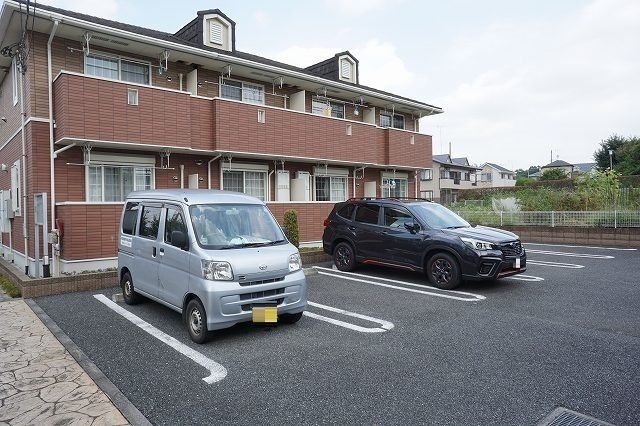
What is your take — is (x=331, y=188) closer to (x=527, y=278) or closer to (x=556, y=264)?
(x=556, y=264)

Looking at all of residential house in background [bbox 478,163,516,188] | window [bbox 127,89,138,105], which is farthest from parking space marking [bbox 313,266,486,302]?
residential house in background [bbox 478,163,516,188]

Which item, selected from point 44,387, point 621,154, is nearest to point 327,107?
point 44,387

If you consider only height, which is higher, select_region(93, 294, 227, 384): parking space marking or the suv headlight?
the suv headlight

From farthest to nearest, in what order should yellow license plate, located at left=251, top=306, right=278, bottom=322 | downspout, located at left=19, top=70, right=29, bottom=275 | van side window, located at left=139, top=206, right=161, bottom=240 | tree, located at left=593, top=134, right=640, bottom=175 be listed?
tree, located at left=593, top=134, right=640, bottom=175
downspout, located at left=19, top=70, right=29, bottom=275
van side window, located at left=139, top=206, right=161, bottom=240
yellow license plate, located at left=251, top=306, right=278, bottom=322

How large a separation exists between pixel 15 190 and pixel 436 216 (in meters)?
10.8

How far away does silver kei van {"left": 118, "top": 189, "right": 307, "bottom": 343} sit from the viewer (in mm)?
4836

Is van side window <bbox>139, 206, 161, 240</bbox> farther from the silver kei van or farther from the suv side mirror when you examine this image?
the suv side mirror

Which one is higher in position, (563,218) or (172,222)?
(172,222)

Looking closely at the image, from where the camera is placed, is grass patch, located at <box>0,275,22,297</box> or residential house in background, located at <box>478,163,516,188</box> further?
residential house in background, located at <box>478,163,516,188</box>

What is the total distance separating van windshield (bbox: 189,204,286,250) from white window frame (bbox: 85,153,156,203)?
5348mm

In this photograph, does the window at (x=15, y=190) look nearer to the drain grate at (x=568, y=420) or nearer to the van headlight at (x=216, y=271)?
the van headlight at (x=216, y=271)

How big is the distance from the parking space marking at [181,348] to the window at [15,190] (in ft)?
20.0

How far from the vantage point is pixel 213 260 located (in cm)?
485

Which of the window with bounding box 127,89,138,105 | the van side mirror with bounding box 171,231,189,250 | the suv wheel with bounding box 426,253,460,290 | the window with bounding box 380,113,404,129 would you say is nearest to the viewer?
the van side mirror with bounding box 171,231,189,250
